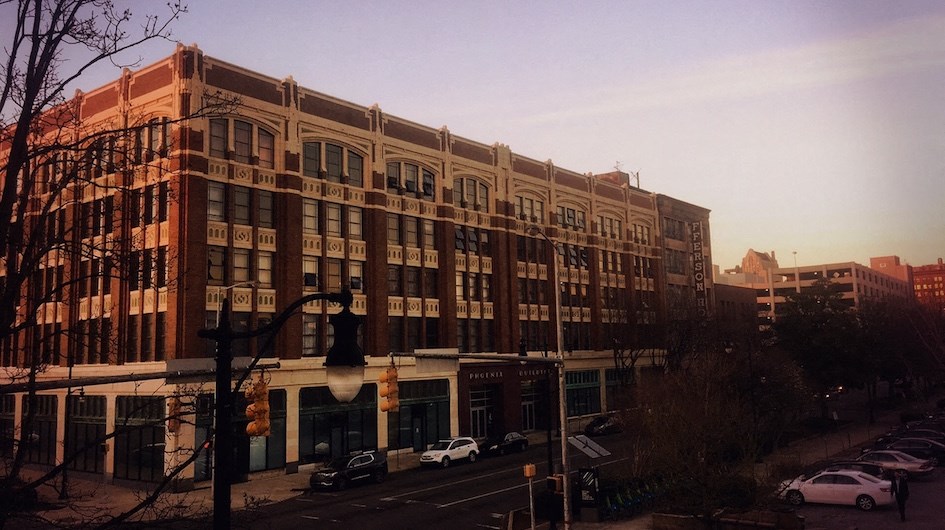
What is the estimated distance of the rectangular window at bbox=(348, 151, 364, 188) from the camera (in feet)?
162

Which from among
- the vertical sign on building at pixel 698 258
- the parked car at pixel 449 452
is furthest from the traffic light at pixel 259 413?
the vertical sign on building at pixel 698 258

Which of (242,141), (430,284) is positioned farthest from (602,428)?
(242,141)

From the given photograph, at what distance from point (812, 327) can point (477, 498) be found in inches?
1782

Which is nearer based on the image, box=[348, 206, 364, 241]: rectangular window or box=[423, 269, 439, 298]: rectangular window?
box=[348, 206, 364, 241]: rectangular window

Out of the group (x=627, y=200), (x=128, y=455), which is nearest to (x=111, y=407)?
(x=128, y=455)

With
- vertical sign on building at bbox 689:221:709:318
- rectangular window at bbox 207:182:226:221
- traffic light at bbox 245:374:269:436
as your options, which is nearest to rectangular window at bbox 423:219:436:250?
rectangular window at bbox 207:182:226:221

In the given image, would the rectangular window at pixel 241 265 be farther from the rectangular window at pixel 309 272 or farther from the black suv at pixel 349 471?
the black suv at pixel 349 471

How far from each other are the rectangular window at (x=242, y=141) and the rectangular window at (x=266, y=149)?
0.71 m

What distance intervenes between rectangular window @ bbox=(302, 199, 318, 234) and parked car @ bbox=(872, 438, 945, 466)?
124ft

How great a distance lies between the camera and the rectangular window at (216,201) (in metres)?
41.2

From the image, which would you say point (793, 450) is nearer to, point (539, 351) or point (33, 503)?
point (539, 351)

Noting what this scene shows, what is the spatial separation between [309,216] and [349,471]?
17.2 meters

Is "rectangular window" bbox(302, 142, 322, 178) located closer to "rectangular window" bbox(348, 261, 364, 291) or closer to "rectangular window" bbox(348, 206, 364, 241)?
"rectangular window" bbox(348, 206, 364, 241)

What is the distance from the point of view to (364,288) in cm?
4906
